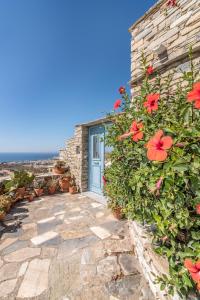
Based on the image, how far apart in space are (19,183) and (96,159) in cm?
268

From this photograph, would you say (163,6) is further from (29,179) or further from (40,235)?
(29,179)

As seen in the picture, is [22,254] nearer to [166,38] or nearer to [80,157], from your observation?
[80,157]

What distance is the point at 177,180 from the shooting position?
3.81ft

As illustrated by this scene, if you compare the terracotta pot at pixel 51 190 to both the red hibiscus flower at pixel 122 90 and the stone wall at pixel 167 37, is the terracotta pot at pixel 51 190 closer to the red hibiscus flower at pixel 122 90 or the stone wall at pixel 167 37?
the stone wall at pixel 167 37

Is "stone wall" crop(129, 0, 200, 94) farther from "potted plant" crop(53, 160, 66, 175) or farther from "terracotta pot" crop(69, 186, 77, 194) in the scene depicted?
"potted plant" crop(53, 160, 66, 175)

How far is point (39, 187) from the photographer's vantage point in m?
6.44

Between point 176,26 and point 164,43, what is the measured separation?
0.27 metres

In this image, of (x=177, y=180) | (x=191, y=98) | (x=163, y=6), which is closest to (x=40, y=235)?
(x=177, y=180)

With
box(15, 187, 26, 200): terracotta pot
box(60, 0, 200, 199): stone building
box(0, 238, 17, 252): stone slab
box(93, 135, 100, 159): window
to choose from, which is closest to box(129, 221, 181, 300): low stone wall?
box(60, 0, 200, 199): stone building

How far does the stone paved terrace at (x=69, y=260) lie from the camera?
6.38ft

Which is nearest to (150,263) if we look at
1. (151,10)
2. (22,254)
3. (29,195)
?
(22,254)

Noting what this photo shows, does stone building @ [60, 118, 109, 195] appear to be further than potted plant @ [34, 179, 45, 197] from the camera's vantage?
No

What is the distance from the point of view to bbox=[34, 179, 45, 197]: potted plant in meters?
6.29

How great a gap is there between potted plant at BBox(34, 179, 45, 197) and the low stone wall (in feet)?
15.4
